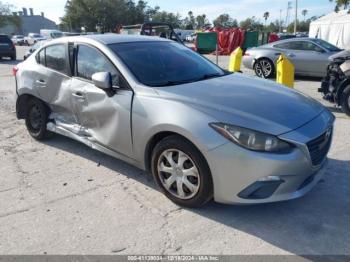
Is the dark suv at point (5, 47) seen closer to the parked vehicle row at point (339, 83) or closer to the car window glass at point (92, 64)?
the parked vehicle row at point (339, 83)

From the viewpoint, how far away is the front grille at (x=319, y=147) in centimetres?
349

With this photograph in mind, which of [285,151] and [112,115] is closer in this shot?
[285,151]

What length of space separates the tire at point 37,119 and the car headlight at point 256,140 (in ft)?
10.8

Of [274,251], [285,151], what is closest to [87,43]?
[285,151]

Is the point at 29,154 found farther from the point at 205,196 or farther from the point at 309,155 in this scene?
the point at 309,155

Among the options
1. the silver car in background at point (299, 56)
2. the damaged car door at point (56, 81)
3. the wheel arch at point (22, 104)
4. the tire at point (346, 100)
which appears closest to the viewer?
the damaged car door at point (56, 81)

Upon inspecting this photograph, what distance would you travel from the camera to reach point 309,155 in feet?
11.2

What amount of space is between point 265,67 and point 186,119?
10.1 metres

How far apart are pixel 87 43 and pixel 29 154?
193 cm

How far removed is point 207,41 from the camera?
27.2 m

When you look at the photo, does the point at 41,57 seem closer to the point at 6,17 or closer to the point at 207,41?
the point at 207,41

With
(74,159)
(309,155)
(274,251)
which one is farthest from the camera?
(74,159)

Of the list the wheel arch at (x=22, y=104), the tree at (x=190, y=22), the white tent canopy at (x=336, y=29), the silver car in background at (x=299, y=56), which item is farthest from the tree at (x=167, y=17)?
the wheel arch at (x=22, y=104)

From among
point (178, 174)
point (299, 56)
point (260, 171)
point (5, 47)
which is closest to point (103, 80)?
point (178, 174)
